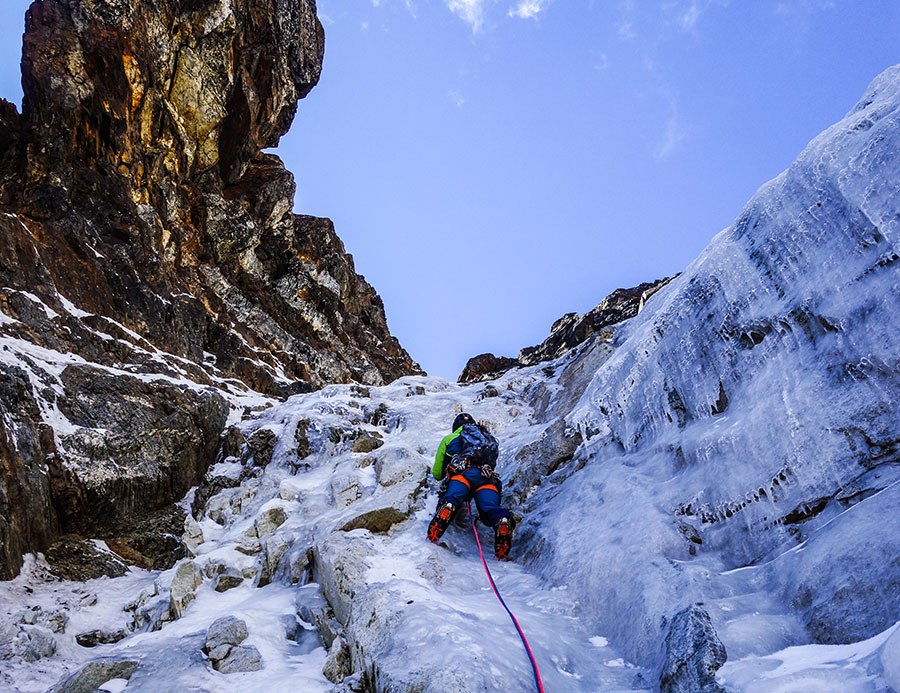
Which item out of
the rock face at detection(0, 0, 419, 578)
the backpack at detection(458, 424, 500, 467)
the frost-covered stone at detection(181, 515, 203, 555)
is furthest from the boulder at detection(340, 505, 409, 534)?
the rock face at detection(0, 0, 419, 578)

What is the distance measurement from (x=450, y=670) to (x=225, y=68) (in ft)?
119

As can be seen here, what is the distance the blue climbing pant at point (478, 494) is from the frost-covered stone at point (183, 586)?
4.01 metres

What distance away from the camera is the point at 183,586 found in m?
8.15

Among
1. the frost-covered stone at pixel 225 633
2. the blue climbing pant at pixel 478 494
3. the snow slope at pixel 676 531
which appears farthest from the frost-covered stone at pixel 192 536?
the blue climbing pant at pixel 478 494

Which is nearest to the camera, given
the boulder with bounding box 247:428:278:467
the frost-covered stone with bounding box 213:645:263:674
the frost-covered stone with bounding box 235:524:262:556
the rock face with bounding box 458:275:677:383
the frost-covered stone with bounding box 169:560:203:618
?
the frost-covered stone with bounding box 213:645:263:674

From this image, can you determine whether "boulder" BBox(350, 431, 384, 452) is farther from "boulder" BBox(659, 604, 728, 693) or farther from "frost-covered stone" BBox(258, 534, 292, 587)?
"boulder" BBox(659, 604, 728, 693)

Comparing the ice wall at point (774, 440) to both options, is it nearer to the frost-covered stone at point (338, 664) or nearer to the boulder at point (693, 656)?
the boulder at point (693, 656)

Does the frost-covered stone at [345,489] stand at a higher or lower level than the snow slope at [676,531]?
higher

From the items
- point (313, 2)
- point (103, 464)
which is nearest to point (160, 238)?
point (103, 464)

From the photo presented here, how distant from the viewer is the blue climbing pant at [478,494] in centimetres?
779

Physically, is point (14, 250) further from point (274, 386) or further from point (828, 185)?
point (828, 185)

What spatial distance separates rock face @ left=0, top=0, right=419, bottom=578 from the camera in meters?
12.5

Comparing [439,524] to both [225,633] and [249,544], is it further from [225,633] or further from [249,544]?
[249,544]

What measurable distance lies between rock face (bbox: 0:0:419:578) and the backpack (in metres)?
8.54
